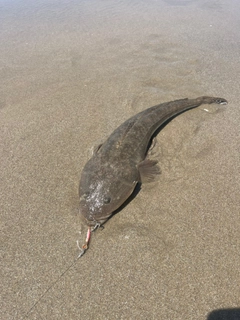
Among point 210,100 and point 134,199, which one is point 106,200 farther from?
point 210,100

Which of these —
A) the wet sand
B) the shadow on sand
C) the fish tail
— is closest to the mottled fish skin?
the wet sand

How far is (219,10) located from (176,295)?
1009 centimetres

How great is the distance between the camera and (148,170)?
366 centimetres

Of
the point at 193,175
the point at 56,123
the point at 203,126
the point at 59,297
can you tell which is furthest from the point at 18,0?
the point at 59,297

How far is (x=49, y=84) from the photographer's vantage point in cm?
588

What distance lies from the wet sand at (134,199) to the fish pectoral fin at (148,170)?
0.37 feet

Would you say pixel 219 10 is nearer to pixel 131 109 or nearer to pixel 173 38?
pixel 173 38

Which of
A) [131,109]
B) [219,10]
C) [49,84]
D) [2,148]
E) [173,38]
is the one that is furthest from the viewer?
[219,10]

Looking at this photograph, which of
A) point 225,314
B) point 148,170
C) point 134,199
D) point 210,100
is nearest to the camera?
point 225,314

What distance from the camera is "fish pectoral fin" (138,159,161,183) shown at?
361cm

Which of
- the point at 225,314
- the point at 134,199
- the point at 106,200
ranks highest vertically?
the point at 106,200

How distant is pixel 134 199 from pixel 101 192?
0.49m

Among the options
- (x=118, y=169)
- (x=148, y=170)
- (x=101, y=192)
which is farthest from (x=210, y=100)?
(x=101, y=192)

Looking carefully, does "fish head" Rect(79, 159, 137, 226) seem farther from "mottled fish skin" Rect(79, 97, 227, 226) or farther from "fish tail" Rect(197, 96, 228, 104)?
"fish tail" Rect(197, 96, 228, 104)
